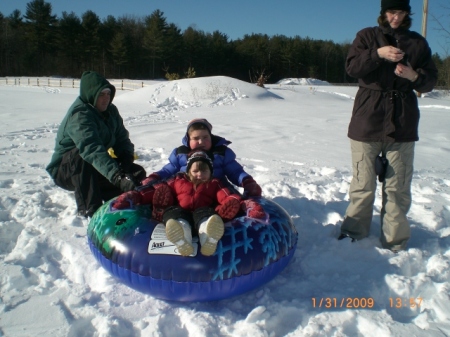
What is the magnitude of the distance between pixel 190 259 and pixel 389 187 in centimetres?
155

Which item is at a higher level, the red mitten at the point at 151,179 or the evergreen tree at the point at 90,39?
the evergreen tree at the point at 90,39

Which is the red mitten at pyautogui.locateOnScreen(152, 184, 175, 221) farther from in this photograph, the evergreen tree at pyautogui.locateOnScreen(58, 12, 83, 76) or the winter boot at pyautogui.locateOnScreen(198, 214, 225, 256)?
the evergreen tree at pyautogui.locateOnScreen(58, 12, 83, 76)

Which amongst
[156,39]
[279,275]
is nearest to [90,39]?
A: [156,39]

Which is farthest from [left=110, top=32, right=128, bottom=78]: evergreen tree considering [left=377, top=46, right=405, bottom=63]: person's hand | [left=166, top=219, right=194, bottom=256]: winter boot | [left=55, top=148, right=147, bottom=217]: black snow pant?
[left=166, top=219, right=194, bottom=256]: winter boot

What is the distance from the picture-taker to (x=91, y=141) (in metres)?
3.11

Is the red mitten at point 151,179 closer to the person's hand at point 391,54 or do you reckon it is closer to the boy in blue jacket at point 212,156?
the boy in blue jacket at point 212,156

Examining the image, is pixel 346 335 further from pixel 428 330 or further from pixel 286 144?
pixel 286 144

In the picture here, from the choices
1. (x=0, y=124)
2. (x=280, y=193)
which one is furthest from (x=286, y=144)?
(x=0, y=124)

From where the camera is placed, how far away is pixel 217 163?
10.4ft

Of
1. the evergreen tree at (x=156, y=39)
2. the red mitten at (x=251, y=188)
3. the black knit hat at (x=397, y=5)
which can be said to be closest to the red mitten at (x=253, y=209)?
the red mitten at (x=251, y=188)

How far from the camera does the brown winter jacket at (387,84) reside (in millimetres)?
2484

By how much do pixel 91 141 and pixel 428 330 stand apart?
269 centimetres
